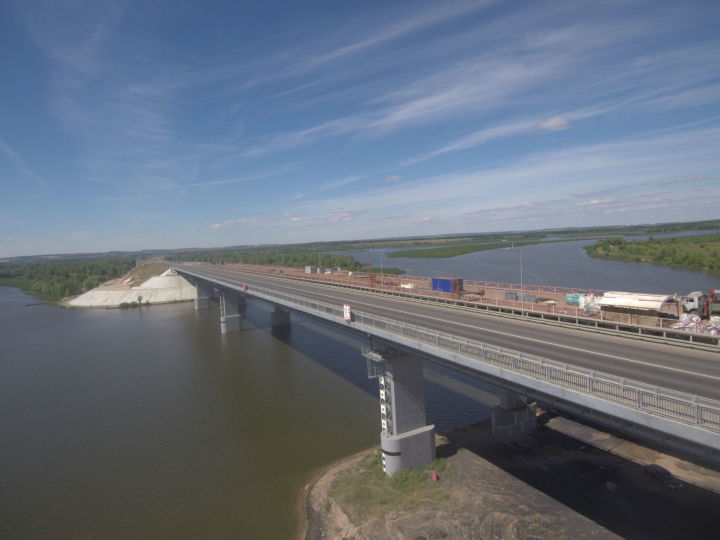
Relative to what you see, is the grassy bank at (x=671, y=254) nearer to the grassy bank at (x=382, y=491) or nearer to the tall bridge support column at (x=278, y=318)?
the tall bridge support column at (x=278, y=318)

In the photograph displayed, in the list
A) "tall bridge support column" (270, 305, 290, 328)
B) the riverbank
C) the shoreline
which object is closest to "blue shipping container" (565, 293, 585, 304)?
the shoreline

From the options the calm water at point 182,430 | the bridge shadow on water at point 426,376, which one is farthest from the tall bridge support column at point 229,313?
the calm water at point 182,430

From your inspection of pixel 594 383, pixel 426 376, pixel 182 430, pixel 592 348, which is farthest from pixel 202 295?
pixel 594 383

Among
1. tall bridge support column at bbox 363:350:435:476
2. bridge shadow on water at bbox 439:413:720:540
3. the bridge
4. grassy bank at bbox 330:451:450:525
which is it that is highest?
the bridge

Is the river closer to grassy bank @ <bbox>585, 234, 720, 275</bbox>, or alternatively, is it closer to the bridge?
the bridge

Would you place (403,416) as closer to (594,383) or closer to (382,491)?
(382,491)
